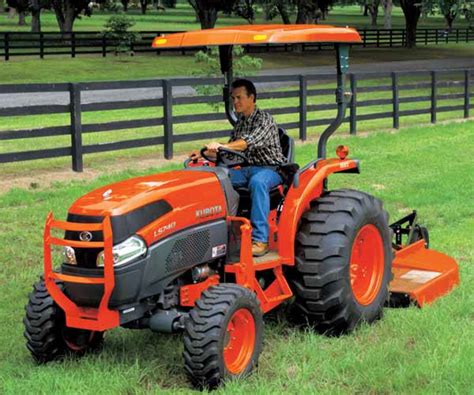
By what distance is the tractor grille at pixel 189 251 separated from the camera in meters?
4.54

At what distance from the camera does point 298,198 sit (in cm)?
521

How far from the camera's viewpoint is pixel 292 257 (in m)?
5.11

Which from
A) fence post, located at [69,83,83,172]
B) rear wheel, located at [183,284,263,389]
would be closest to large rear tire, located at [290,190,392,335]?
rear wheel, located at [183,284,263,389]

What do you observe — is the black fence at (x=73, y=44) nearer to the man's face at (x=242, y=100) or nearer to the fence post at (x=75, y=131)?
the fence post at (x=75, y=131)

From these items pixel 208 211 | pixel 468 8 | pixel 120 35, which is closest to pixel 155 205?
pixel 208 211

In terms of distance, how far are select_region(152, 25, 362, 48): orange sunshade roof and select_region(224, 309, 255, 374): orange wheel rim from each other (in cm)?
158

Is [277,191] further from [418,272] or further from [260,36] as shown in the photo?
[418,272]

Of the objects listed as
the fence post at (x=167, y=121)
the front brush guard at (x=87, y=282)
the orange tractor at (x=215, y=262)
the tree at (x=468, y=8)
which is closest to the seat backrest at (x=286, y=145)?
the orange tractor at (x=215, y=262)

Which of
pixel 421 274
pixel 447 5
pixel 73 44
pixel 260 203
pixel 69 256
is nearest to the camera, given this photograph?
pixel 69 256

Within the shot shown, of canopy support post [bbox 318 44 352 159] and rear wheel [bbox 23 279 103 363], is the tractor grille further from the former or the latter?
canopy support post [bbox 318 44 352 159]

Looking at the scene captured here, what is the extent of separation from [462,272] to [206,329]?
304 centimetres

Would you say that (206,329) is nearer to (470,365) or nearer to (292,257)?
(292,257)

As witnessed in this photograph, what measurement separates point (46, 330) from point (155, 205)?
948mm

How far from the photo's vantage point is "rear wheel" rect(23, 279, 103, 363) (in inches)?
183
